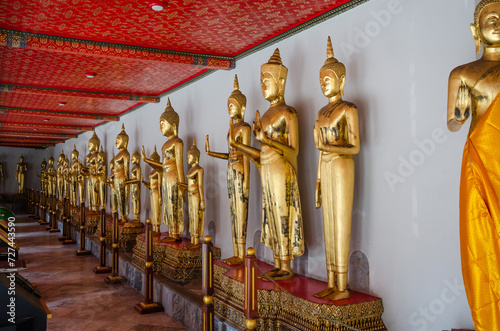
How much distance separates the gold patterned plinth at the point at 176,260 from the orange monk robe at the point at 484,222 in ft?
12.5

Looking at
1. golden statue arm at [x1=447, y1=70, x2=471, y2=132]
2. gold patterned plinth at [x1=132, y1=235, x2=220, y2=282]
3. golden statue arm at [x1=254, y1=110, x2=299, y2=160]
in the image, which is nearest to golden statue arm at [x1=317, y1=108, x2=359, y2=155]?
golden statue arm at [x1=254, y1=110, x2=299, y2=160]

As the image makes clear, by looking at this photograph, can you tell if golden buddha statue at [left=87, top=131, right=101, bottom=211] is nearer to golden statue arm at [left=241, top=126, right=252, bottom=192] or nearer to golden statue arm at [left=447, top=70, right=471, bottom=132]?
golden statue arm at [left=241, top=126, right=252, bottom=192]

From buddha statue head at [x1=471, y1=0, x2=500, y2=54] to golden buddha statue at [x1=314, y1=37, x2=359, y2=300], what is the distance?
3.96 feet

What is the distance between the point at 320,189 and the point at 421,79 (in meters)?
1.25

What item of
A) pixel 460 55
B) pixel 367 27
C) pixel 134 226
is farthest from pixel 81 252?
pixel 460 55

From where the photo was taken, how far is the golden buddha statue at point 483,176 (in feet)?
7.85

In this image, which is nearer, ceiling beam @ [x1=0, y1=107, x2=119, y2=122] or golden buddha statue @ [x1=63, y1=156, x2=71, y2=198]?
ceiling beam @ [x1=0, y1=107, x2=119, y2=122]

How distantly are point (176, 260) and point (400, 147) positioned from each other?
12.2 ft

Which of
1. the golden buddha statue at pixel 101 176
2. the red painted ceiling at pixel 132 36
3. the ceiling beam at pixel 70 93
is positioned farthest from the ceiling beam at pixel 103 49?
the golden buddha statue at pixel 101 176

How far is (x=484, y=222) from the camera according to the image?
2.42 metres

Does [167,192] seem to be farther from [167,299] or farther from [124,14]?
[124,14]

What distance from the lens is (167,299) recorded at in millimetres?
5688

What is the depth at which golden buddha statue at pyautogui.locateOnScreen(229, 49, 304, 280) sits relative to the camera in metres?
4.18

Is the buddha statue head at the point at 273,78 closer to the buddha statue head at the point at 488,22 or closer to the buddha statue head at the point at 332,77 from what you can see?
the buddha statue head at the point at 332,77
